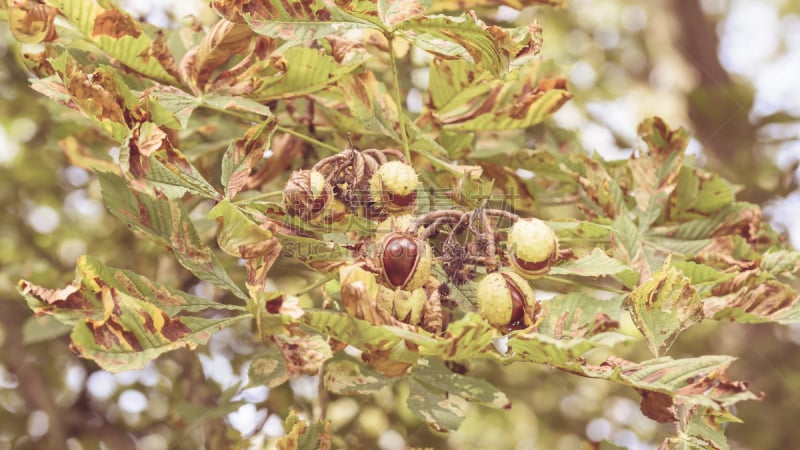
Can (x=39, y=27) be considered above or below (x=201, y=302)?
above

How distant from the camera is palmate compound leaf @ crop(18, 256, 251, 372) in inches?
38.0

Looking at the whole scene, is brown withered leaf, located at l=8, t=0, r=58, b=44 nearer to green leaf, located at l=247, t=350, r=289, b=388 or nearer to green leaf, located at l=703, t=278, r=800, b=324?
green leaf, located at l=247, t=350, r=289, b=388

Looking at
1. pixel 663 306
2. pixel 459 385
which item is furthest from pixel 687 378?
pixel 459 385

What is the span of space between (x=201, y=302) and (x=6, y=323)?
1.86 metres

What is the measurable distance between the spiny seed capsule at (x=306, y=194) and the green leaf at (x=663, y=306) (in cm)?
46

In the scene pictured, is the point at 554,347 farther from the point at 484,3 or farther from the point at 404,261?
the point at 484,3

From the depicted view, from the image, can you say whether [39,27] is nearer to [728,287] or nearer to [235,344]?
[728,287]

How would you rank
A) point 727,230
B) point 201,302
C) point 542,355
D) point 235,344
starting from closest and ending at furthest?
point 542,355 < point 201,302 < point 727,230 < point 235,344

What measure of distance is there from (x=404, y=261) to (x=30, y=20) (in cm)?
77

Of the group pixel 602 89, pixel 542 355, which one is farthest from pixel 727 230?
pixel 602 89

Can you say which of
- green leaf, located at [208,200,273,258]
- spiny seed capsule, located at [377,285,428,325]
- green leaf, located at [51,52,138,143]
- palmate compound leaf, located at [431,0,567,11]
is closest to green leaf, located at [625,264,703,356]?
spiny seed capsule, located at [377,285,428,325]

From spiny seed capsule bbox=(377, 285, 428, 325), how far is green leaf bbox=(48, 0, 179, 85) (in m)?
0.62

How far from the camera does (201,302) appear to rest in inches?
46.6

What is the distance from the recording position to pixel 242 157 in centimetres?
117
